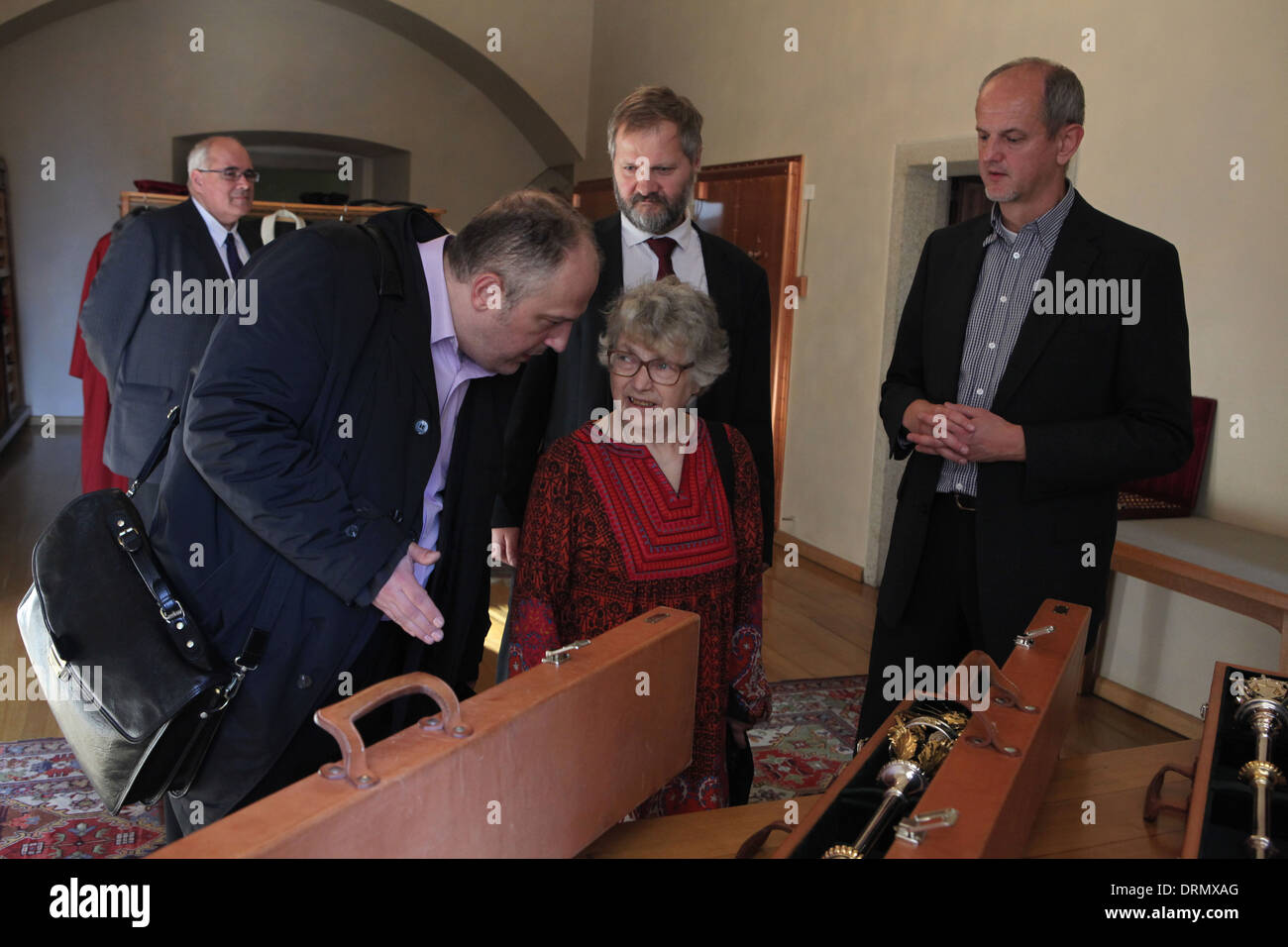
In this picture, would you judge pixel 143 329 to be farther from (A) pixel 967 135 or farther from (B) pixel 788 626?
(A) pixel 967 135

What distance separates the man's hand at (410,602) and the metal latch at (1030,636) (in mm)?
861

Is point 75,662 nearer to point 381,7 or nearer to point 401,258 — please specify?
point 401,258

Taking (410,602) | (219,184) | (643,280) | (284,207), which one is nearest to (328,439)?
(410,602)

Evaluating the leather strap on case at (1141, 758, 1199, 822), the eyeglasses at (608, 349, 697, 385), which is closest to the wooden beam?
the eyeglasses at (608, 349, 697, 385)

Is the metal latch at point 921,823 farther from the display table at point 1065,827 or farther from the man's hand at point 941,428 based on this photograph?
the man's hand at point 941,428

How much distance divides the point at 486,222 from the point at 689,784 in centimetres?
115

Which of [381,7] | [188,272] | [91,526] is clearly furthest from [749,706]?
[381,7]

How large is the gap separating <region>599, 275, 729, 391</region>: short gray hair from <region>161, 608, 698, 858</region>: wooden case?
0.72m

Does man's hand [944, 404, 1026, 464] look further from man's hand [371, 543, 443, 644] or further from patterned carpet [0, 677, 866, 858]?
patterned carpet [0, 677, 866, 858]

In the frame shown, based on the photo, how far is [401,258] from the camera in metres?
1.77

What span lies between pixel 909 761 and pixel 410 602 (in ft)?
2.55

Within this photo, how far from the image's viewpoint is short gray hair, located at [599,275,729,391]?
2.20 m

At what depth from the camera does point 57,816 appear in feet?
10.3

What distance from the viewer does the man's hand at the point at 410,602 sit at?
1681mm
